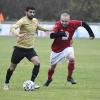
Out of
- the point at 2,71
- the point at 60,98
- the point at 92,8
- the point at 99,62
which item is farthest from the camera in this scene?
the point at 92,8

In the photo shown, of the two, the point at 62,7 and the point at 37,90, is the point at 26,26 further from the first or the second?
the point at 62,7

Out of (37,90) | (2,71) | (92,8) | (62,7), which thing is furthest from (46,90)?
(62,7)

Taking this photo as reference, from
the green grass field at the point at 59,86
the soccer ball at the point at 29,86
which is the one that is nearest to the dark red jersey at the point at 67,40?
the green grass field at the point at 59,86

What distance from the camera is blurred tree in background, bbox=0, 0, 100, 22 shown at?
82812mm

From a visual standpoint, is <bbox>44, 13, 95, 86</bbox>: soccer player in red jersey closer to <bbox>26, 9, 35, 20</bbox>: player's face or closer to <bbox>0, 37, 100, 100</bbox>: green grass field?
<bbox>0, 37, 100, 100</bbox>: green grass field

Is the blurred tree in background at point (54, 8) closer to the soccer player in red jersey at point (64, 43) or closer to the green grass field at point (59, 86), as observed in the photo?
the green grass field at point (59, 86)

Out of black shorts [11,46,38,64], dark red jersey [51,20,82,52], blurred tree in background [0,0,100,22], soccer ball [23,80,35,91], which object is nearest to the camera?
soccer ball [23,80,35,91]

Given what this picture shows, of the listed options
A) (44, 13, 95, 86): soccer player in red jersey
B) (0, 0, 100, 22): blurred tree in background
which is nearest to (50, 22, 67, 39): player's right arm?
(44, 13, 95, 86): soccer player in red jersey

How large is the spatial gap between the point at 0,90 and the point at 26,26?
1.72 metres

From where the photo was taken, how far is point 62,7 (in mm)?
89688

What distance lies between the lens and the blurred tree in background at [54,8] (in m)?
82.8

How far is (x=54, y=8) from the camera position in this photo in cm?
9000

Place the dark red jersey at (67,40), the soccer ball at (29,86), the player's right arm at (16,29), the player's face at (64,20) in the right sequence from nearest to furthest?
1. the player's right arm at (16,29)
2. the soccer ball at (29,86)
3. the player's face at (64,20)
4. the dark red jersey at (67,40)

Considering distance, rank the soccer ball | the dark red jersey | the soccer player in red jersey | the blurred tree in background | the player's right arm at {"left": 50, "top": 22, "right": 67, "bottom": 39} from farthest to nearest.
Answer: the blurred tree in background, the dark red jersey, the soccer player in red jersey, the player's right arm at {"left": 50, "top": 22, "right": 67, "bottom": 39}, the soccer ball
